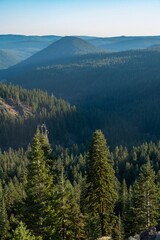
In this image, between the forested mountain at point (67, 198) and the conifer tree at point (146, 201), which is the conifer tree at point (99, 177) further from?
the conifer tree at point (146, 201)

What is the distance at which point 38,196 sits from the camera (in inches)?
1460

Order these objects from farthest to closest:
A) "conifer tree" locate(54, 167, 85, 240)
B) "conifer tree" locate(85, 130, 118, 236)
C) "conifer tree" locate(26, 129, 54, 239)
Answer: "conifer tree" locate(85, 130, 118, 236) → "conifer tree" locate(54, 167, 85, 240) → "conifer tree" locate(26, 129, 54, 239)

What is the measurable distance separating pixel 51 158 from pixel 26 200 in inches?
261

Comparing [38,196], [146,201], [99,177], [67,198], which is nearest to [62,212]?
[67,198]

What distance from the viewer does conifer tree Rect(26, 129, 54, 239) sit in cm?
3678

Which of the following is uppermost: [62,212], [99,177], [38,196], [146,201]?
[38,196]

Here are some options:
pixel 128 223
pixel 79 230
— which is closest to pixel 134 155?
pixel 128 223

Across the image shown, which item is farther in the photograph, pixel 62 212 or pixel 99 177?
pixel 99 177

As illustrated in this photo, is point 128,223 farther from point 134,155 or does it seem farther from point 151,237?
point 134,155

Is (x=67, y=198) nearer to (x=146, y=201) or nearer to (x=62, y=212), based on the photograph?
(x=62, y=212)

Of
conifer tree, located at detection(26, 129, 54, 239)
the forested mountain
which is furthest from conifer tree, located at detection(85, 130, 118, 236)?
conifer tree, located at detection(26, 129, 54, 239)

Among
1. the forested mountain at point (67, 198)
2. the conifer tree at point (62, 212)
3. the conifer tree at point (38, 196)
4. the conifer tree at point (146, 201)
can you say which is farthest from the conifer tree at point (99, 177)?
the conifer tree at point (38, 196)

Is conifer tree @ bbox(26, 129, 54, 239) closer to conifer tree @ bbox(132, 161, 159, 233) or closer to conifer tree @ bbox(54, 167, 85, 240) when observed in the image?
conifer tree @ bbox(54, 167, 85, 240)

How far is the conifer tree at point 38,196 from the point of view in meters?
36.8
